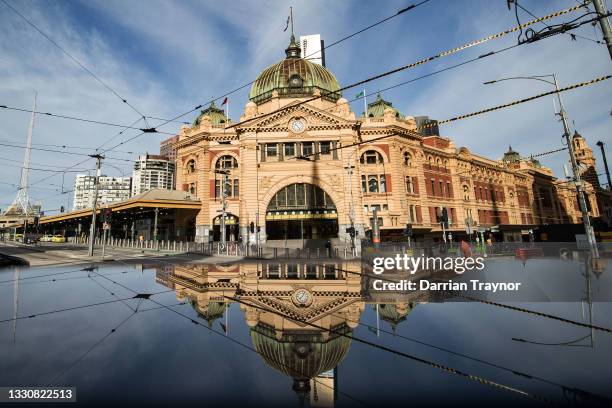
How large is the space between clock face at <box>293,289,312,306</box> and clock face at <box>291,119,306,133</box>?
3310cm

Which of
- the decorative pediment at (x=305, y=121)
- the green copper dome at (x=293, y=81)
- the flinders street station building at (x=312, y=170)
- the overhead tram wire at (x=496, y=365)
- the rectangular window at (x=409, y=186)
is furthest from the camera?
the green copper dome at (x=293, y=81)

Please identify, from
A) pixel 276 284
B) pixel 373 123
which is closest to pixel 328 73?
pixel 373 123

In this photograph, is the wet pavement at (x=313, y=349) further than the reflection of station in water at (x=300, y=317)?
No

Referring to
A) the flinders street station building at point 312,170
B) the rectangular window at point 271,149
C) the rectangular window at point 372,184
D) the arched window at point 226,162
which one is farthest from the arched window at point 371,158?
the arched window at point 226,162

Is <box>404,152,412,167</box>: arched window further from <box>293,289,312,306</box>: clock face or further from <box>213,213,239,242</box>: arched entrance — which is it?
<box>293,289,312,306</box>: clock face

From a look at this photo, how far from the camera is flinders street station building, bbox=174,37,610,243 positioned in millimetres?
38844

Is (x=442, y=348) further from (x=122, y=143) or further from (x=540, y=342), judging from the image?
(x=122, y=143)

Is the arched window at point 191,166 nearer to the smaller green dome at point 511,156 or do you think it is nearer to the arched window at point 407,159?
the arched window at point 407,159

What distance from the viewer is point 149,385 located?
3779mm

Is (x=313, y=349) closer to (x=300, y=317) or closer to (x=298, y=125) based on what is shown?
(x=300, y=317)

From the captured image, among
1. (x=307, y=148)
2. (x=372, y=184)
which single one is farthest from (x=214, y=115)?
(x=372, y=184)

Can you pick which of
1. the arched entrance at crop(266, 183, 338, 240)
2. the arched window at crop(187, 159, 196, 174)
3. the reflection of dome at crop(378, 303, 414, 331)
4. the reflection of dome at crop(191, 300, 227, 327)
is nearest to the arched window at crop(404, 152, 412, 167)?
the arched entrance at crop(266, 183, 338, 240)

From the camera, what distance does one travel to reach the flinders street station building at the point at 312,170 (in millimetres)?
38844

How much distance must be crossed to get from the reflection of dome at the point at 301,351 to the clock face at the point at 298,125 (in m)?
36.6
